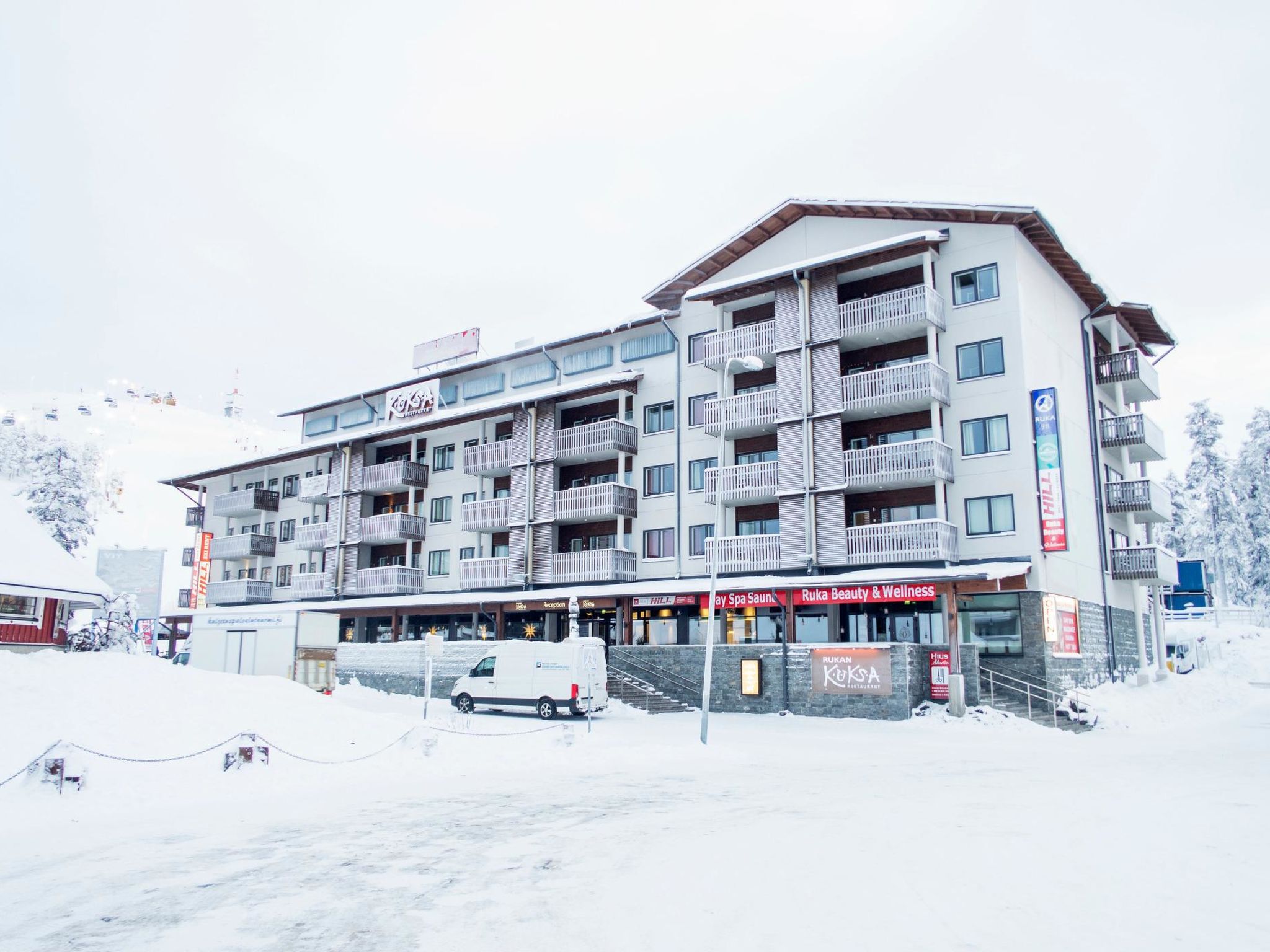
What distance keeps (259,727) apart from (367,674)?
22.9 metres

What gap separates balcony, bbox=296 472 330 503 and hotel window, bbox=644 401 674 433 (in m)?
20.5

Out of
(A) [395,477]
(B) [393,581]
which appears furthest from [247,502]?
(B) [393,581]

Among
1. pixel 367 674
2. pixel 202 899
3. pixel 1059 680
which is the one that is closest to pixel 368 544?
pixel 367 674

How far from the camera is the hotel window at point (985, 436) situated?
3234cm

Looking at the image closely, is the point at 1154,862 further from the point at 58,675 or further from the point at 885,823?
the point at 58,675

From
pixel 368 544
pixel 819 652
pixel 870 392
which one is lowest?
pixel 819 652

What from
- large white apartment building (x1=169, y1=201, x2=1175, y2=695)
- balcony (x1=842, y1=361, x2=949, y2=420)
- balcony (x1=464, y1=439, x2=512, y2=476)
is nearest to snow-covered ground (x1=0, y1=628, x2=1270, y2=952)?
large white apartment building (x1=169, y1=201, x2=1175, y2=695)

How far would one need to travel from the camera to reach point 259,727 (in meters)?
19.7

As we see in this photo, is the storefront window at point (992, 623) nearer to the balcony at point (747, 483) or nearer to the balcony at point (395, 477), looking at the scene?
the balcony at point (747, 483)

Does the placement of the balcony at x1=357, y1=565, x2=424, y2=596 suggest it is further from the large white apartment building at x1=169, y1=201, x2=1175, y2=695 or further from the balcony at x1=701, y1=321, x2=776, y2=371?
the balcony at x1=701, y1=321, x2=776, y2=371

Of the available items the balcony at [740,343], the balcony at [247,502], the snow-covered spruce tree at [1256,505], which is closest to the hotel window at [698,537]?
the balcony at [740,343]

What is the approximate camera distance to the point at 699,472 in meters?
39.7

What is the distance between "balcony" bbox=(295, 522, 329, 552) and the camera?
51312 mm

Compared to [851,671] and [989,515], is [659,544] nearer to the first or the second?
[851,671]
